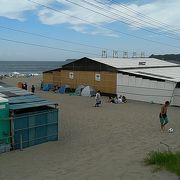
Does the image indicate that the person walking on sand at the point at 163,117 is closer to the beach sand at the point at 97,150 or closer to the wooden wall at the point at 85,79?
the beach sand at the point at 97,150

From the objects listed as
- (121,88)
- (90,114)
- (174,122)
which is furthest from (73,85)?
(174,122)

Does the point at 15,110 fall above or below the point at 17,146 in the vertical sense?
above

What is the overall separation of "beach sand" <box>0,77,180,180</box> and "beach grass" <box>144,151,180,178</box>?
234 mm

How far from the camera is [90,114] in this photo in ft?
83.4

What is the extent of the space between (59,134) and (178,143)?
241 inches

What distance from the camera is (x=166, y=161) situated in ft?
38.6

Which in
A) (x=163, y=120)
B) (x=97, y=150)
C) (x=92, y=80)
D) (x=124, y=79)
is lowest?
(x=97, y=150)

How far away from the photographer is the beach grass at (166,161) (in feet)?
36.3

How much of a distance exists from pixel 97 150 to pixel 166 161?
14.2 ft

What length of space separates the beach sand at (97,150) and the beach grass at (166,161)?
23 cm

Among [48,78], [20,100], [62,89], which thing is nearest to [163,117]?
[20,100]

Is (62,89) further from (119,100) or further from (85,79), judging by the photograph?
(119,100)

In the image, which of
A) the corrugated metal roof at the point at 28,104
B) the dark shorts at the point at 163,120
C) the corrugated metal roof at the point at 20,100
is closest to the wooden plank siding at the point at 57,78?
the corrugated metal roof at the point at 20,100

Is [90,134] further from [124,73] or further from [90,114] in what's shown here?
[124,73]
